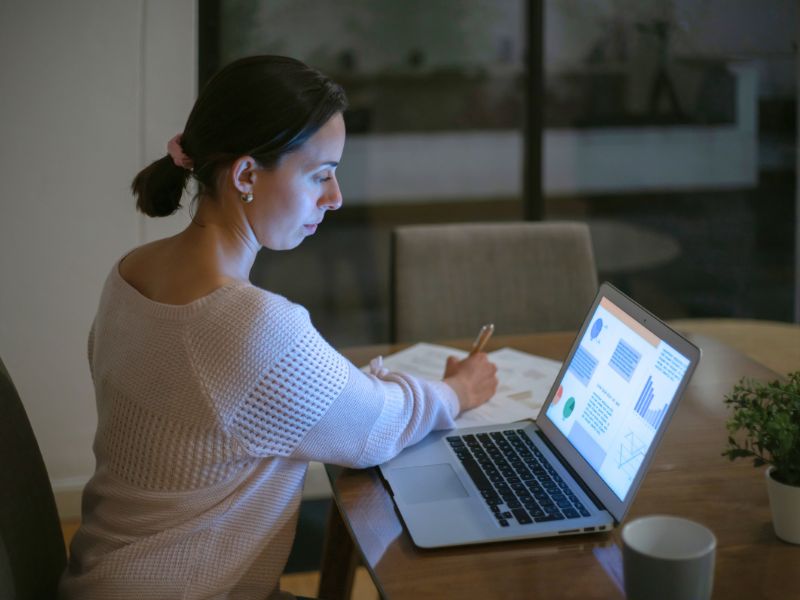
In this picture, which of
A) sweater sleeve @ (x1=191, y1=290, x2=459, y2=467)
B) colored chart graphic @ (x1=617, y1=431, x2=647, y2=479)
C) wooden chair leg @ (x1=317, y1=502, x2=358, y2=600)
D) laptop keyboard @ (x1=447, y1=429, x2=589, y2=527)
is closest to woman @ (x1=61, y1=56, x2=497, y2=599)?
sweater sleeve @ (x1=191, y1=290, x2=459, y2=467)

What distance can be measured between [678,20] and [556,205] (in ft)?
2.40

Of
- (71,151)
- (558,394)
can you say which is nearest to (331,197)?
(558,394)

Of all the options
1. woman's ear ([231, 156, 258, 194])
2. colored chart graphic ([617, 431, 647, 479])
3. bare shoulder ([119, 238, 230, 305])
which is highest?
woman's ear ([231, 156, 258, 194])

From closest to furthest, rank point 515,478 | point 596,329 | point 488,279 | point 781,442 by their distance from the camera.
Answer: point 781,442
point 515,478
point 596,329
point 488,279

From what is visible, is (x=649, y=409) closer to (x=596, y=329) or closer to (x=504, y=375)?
(x=596, y=329)

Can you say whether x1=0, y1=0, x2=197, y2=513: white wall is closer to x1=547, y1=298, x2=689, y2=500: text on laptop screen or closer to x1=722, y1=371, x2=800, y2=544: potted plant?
x1=547, y1=298, x2=689, y2=500: text on laptop screen

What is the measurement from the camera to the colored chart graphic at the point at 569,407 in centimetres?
141

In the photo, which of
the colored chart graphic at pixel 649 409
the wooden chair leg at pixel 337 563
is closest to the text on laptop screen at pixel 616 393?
the colored chart graphic at pixel 649 409

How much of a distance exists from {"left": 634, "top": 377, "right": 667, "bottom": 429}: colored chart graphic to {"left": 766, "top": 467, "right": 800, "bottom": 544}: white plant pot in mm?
149

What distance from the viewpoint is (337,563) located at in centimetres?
181

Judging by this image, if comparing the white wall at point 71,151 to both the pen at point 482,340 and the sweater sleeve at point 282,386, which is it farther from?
the sweater sleeve at point 282,386

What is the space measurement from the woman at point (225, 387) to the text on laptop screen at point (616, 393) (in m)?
0.23

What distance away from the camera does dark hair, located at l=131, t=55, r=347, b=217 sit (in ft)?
4.33

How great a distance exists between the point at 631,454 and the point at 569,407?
0.24 metres
